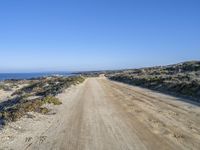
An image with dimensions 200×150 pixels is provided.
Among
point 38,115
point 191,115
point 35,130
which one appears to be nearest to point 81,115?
point 38,115

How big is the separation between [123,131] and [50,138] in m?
2.89

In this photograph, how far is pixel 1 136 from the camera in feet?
43.4

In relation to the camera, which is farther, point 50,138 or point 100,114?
point 100,114

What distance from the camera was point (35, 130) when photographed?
47.4 feet

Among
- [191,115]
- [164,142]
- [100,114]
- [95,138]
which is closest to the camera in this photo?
[164,142]

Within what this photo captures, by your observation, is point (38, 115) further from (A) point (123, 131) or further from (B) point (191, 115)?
(B) point (191, 115)

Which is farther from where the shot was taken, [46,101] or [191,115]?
[46,101]

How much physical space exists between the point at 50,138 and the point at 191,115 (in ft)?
27.0

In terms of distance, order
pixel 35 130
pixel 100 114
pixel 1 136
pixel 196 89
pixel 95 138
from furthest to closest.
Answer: pixel 196 89, pixel 100 114, pixel 35 130, pixel 1 136, pixel 95 138

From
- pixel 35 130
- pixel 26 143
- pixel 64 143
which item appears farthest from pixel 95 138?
pixel 35 130

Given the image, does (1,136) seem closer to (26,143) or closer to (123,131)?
(26,143)

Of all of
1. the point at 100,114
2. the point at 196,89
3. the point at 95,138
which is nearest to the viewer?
the point at 95,138

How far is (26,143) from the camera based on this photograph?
39.4 ft

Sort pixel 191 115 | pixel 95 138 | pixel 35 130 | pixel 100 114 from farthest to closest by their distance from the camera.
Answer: pixel 100 114
pixel 191 115
pixel 35 130
pixel 95 138
